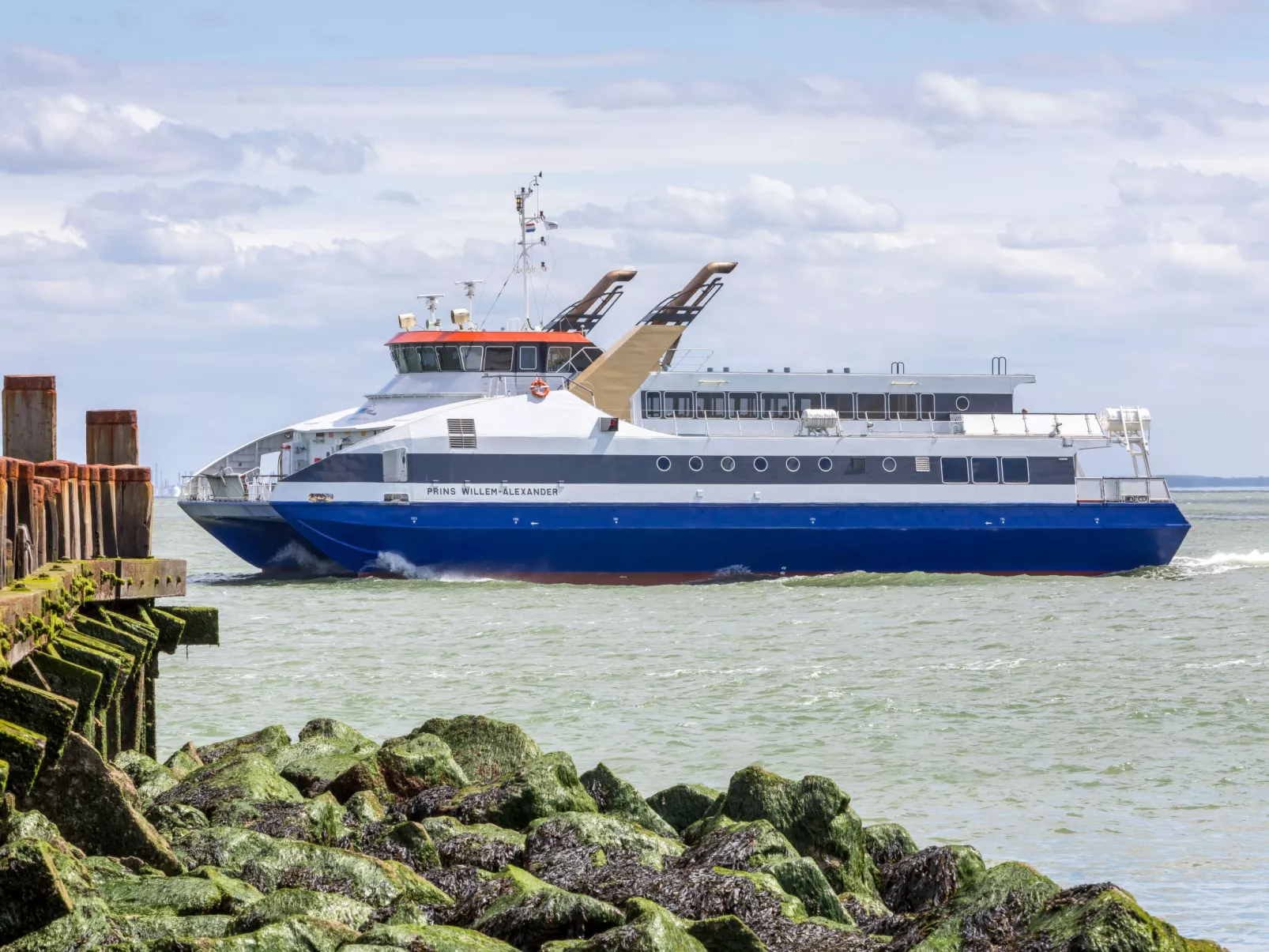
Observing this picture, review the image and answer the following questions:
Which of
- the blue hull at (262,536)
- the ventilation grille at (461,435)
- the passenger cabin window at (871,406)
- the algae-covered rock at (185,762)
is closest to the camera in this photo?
the algae-covered rock at (185,762)

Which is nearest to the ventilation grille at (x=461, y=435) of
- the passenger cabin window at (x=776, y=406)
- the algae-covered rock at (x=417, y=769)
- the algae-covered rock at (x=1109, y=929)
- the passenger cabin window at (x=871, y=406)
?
the passenger cabin window at (x=776, y=406)

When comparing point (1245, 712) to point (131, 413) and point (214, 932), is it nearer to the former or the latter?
point (131, 413)

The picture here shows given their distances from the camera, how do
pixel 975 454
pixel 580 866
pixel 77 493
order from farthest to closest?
pixel 975 454, pixel 77 493, pixel 580 866

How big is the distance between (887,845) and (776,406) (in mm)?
20234

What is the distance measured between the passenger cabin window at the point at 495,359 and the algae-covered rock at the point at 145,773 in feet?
60.7

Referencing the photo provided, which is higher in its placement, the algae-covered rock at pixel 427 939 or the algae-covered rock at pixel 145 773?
the algae-covered rock at pixel 145 773

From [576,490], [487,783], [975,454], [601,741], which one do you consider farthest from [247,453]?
[487,783]

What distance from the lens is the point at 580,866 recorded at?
7590 mm

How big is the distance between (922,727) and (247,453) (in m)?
17.6

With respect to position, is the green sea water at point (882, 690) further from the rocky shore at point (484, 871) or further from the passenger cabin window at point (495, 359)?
the passenger cabin window at point (495, 359)

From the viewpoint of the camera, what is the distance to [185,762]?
34.6 feet

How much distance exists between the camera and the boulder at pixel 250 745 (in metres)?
10.5

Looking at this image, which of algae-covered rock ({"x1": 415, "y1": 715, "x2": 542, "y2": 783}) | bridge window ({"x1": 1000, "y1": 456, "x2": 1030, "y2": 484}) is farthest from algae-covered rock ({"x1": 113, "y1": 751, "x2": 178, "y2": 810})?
bridge window ({"x1": 1000, "y1": 456, "x2": 1030, "y2": 484})

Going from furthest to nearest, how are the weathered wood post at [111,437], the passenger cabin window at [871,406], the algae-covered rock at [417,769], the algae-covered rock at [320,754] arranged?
the passenger cabin window at [871,406] → the weathered wood post at [111,437] → the algae-covered rock at [417,769] → the algae-covered rock at [320,754]
